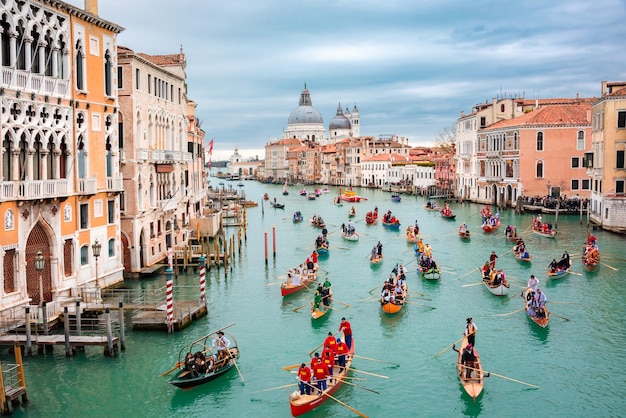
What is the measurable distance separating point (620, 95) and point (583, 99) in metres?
26.6

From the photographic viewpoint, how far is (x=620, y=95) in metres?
35.2

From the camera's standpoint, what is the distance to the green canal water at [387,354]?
45.0ft

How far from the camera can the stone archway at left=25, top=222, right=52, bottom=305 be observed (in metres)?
Result: 17.8

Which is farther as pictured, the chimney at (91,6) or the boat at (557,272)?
the boat at (557,272)

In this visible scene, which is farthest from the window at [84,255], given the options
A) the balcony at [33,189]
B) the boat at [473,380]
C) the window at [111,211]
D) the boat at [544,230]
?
the boat at [544,230]

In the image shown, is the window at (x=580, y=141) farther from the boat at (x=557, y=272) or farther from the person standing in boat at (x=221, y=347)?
the person standing in boat at (x=221, y=347)

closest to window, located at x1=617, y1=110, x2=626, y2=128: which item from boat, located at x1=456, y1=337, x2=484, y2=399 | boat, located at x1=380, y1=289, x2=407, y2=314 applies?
boat, located at x1=380, y1=289, x2=407, y2=314

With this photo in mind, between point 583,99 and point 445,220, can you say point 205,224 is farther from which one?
point 583,99

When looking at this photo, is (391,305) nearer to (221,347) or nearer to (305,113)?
(221,347)

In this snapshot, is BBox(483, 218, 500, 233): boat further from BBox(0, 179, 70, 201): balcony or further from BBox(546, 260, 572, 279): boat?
BBox(0, 179, 70, 201): balcony

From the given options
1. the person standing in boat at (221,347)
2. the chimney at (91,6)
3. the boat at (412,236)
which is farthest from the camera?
the boat at (412,236)

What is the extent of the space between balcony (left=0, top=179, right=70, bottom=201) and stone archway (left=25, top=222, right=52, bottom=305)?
0.93 metres

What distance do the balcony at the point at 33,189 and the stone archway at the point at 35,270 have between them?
928 mm

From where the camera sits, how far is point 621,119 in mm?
35594
